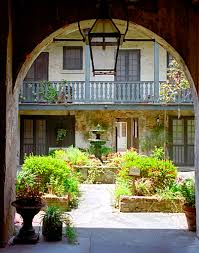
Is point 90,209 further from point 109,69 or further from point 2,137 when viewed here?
point 109,69

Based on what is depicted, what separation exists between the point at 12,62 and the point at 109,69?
159 centimetres

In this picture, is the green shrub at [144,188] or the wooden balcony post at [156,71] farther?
the wooden balcony post at [156,71]

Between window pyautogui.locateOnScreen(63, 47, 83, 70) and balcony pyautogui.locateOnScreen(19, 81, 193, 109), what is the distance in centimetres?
159

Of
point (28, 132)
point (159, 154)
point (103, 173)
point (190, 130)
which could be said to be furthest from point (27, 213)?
point (190, 130)

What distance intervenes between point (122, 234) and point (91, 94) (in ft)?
35.8

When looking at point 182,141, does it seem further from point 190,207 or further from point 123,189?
point 190,207

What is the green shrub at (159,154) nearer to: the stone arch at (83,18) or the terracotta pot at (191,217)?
the terracotta pot at (191,217)

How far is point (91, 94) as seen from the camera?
16891 mm

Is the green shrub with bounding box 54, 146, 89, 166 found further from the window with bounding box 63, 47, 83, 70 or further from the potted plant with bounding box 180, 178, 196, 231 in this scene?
the potted plant with bounding box 180, 178, 196, 231

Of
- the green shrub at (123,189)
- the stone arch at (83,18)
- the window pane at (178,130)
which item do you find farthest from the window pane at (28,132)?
the stone arch at (83,18)

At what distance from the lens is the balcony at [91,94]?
54.6 feet

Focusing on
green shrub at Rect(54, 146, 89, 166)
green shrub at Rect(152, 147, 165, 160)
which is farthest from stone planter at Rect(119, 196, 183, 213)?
green shrub at Rect(152, 147, 165, 160)

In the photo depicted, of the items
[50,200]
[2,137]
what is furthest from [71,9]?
[50,200]

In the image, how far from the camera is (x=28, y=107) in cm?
1669
